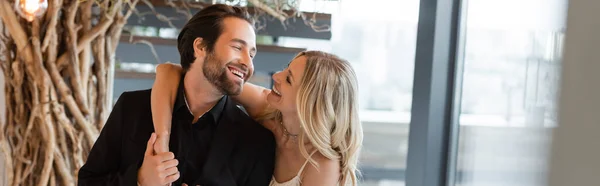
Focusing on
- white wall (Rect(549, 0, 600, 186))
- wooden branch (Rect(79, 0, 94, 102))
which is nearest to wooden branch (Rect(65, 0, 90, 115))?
wooden branch (Rect(79, 0, 94, 102))

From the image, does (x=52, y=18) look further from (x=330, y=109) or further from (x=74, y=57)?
(x=330, y=109)

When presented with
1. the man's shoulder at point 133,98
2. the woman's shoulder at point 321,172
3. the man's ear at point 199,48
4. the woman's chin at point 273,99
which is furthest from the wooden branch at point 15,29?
the woman's shoulder at point 321,172

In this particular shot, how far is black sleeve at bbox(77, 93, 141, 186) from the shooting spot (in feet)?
6.80

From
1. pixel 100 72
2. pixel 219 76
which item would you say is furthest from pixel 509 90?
pixel 100 72

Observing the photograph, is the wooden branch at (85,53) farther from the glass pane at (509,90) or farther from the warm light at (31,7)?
the glass pane at (509,90)

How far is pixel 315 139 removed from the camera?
2.00 meters

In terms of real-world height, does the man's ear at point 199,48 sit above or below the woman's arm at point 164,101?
above

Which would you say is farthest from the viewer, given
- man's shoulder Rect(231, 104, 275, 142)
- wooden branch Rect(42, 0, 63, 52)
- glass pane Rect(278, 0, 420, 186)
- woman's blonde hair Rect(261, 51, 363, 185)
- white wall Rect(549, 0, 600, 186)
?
glass pane Rect(278, 0, 420, 186)

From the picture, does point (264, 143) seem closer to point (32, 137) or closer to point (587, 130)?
point (587, 130)

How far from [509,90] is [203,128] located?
0.98m

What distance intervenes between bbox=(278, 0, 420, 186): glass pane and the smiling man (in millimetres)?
1532

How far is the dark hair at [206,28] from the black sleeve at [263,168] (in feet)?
0.91

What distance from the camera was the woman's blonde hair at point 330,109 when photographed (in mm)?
1989

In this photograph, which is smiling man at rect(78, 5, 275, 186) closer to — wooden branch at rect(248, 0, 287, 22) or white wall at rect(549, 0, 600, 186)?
white wall at rect(549, 0, 600, 186)
